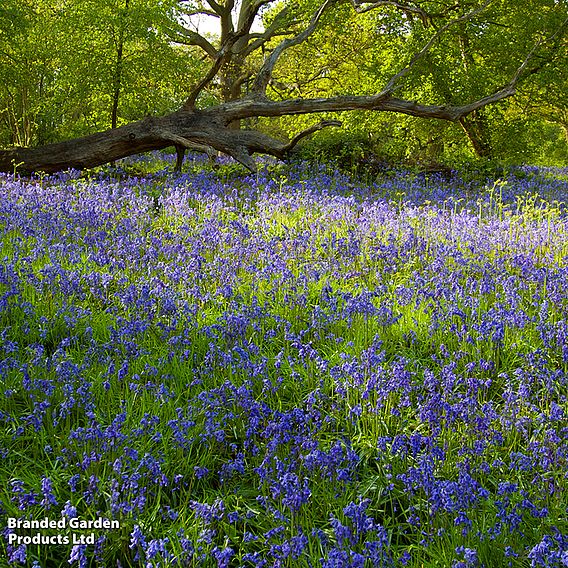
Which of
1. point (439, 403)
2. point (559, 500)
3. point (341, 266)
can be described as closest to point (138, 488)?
point (439, 403)

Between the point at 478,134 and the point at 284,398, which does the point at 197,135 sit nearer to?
the point at 478,134

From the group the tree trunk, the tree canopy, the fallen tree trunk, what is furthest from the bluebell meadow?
the tree trunk

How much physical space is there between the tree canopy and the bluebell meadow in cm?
532

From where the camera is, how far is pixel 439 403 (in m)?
3.00

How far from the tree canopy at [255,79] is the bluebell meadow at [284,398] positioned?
532cm

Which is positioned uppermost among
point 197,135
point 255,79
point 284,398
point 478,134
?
point 255,79

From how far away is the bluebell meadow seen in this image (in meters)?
2.32

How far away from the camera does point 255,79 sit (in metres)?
13.5

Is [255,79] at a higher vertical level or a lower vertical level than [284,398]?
higher

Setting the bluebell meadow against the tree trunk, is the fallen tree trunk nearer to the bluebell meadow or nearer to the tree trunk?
the tree trunk

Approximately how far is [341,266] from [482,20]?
32.8ft

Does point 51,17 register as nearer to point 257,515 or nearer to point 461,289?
point 461,289

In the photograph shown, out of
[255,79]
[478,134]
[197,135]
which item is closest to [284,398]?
[197,135]

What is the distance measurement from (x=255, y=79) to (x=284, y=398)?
1124cm
